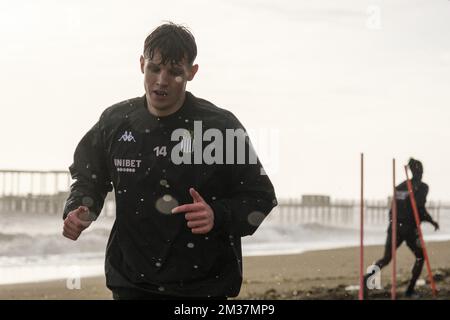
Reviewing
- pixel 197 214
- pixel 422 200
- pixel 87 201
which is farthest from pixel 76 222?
pixel 422 200

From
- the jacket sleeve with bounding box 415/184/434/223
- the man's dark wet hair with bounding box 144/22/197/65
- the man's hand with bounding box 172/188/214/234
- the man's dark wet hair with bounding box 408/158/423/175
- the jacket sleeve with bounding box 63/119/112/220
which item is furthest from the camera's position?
the jacket sleeve with bounding box 415/184/434/223

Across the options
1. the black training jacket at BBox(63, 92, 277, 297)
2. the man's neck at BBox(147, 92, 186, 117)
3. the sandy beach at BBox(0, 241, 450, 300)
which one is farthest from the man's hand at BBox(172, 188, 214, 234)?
the sandy beach at BBox(0, 241, 450, 300)

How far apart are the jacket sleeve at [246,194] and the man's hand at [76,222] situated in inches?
22.6

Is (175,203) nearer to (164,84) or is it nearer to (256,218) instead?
(256,218)

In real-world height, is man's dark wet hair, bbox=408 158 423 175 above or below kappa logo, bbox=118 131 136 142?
below

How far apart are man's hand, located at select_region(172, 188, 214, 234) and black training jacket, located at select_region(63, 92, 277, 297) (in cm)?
12

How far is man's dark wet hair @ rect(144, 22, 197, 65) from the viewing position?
372 centimetres

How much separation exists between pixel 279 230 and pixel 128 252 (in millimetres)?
35725

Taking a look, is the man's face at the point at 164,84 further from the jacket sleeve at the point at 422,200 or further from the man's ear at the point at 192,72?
the jacket sleeve at the point at 422,200

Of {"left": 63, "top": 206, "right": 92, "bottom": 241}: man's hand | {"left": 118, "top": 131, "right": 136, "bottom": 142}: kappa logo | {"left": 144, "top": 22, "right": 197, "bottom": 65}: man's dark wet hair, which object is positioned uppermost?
{"left": 144, "top": 22, "right": 197, "bottom": 65}: man's dark wet hair

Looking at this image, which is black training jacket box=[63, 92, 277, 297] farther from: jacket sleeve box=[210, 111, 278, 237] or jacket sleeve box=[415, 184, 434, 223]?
jacket sleeve box=[415, 184, 434, 223]

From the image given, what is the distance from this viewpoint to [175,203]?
360 centimetres
